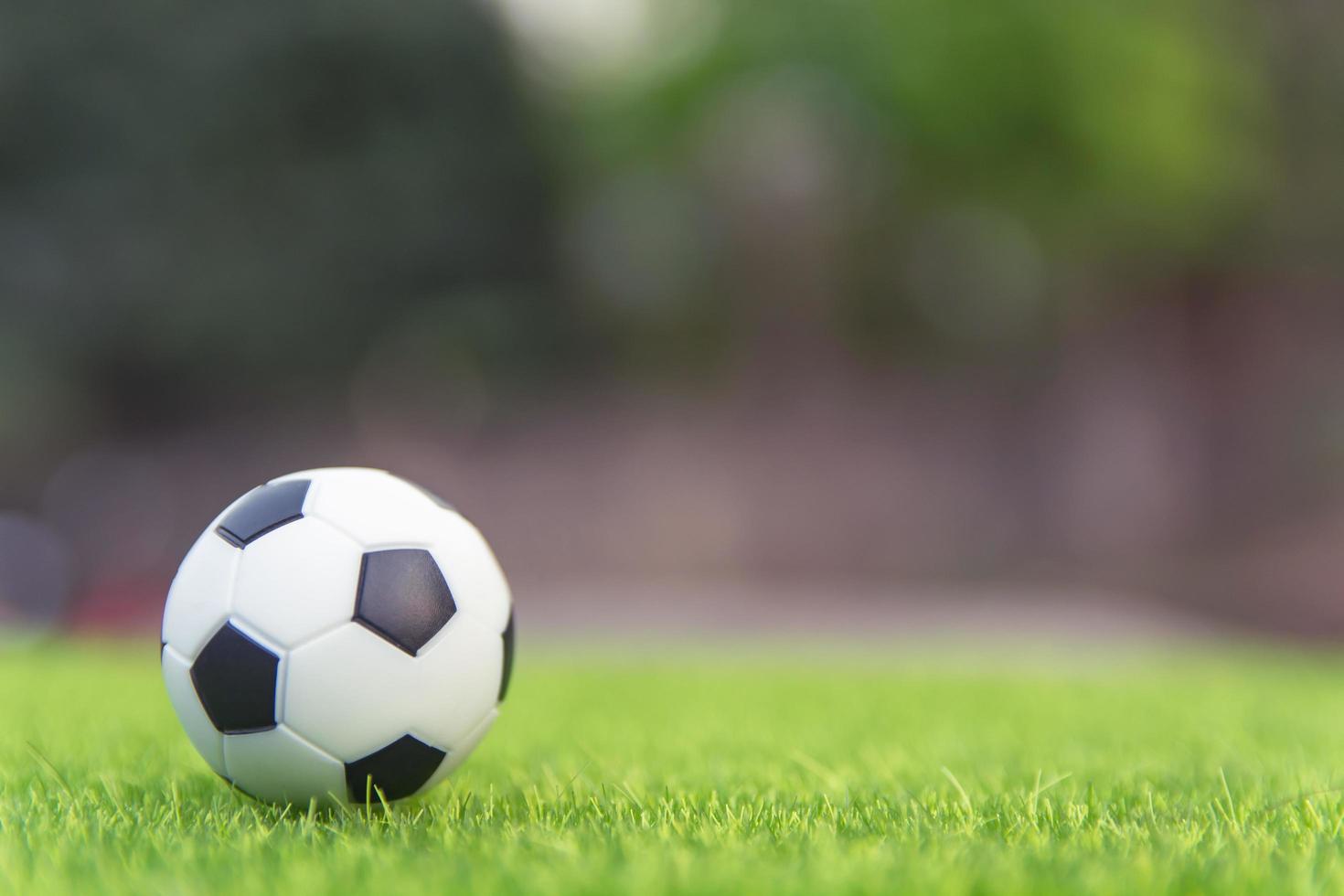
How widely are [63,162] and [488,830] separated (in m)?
18.2

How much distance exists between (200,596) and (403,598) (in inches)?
20.2

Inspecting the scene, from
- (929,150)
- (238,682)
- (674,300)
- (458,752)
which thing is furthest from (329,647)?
(674,300)

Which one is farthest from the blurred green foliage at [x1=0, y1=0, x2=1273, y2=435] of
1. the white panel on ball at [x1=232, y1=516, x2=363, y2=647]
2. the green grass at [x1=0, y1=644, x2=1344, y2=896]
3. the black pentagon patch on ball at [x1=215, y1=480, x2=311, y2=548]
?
the white panel on ball at [x1=232, y1=516, x2=363, y2=647]

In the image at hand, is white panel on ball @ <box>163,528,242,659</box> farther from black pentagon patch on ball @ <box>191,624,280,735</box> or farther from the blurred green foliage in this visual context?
the blurred green foliage

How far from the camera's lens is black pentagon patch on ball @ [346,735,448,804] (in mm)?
2684

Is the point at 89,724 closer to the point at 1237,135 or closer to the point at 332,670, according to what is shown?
the point at 332,670

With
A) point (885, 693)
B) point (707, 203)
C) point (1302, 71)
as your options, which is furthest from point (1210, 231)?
point (885, 693)

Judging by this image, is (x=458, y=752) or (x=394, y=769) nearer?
(x=394, y=769)

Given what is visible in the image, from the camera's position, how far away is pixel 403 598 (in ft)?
8.94

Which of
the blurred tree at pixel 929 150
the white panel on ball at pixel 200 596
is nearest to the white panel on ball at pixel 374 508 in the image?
the white panel on ball at pixel 200 596

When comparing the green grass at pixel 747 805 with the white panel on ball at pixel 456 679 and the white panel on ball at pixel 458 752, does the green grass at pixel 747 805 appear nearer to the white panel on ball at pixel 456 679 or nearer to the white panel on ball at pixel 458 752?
the white panel on ball at pixel 458 752

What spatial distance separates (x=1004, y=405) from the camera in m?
18.6

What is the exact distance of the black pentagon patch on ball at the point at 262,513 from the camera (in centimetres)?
281

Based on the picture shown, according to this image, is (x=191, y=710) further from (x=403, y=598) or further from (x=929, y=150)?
(x=929, y=150)
